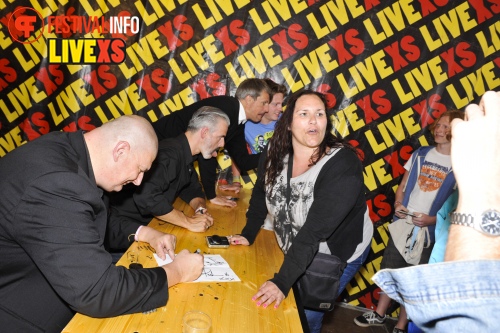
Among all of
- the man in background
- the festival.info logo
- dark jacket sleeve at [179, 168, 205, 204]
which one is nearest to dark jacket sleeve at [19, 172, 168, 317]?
dark jacket sleeve at [179, 168, 205, 204]

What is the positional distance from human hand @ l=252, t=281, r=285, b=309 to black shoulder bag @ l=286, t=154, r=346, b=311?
277mm

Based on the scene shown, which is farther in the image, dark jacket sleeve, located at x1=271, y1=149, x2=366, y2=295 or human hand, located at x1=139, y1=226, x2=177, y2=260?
human hand, located at x1=139, y1=226, x2=177, y2=260

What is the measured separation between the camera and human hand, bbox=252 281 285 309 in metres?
1.57

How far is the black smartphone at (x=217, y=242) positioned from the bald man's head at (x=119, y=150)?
2.24ft

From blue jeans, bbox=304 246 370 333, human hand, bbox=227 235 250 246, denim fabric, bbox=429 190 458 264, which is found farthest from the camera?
human hand, bbox=227 235 250 246

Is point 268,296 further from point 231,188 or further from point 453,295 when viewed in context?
point 231,188

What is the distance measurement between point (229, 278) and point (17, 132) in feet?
11.6

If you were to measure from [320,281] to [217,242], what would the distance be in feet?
1.90

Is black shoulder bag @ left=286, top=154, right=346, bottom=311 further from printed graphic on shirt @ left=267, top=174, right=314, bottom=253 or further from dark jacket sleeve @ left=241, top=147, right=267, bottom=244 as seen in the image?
dark jacket sleeve @ left=241, top=147, right=267, bottom=244

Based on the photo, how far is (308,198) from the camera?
1884mm

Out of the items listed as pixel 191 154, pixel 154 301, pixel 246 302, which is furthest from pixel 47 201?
pixel 191 154

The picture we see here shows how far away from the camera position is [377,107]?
387cm

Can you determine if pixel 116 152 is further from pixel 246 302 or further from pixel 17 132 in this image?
pixel 17 132

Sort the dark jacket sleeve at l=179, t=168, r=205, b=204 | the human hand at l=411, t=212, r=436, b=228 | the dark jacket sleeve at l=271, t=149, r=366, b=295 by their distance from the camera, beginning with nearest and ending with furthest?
the dark jacket sleeve at l=271, t=149, r=366, b=295 → the dark jacket sleeve at l=179, t=168, r=205, b=204 → the human hand at l=411, t=212, r=436, b=228
